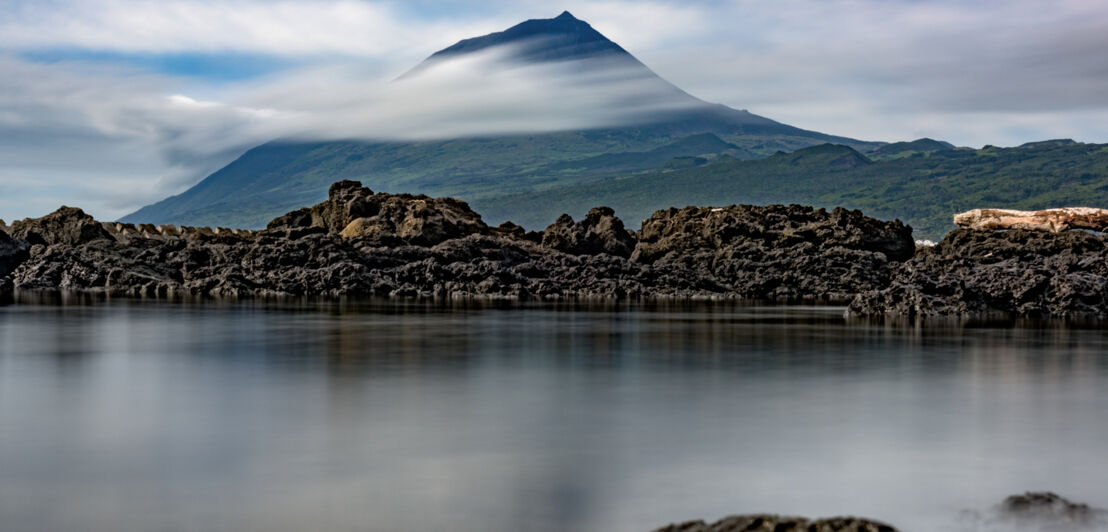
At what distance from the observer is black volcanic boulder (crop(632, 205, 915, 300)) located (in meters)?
39.8

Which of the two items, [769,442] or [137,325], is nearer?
[769,442]

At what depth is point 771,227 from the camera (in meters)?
45.7

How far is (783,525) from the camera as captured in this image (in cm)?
451

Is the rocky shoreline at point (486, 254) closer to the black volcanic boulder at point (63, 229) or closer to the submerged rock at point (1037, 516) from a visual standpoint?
the black volcanic boulder at point (63, 229)

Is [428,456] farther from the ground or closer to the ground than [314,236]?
closer to the ground

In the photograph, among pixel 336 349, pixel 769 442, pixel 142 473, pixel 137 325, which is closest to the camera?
pixel 142 473

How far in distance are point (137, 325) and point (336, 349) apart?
7.55 m

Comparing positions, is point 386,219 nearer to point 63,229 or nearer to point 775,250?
point 63,229

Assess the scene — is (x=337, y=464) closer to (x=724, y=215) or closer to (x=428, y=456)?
(x=428, y=456)

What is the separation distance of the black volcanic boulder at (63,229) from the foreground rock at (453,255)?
2.4 inches

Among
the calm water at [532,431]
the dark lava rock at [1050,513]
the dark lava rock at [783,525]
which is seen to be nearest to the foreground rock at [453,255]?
the calm water at [532,431]

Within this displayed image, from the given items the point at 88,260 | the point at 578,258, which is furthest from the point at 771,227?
the point at 88,260

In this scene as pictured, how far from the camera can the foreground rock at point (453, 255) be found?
127ft

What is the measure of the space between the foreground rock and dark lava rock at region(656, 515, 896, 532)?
1266 inches
